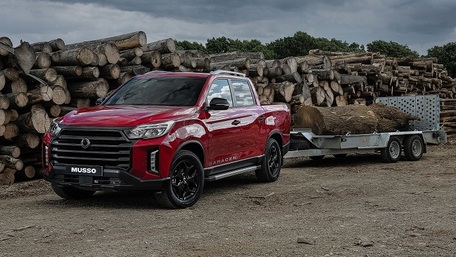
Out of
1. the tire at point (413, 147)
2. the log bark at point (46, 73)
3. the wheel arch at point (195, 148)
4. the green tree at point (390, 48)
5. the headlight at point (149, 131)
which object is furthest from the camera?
the green tree at point (390, 48)

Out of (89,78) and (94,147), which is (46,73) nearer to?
(89,78)

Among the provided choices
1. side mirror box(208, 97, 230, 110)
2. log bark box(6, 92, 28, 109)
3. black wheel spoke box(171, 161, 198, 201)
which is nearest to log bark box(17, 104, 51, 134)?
log bark box(6, 92, 28, 109)

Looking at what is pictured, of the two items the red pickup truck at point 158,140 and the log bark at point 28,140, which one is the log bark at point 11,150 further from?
the red pickup truck at point 158,140

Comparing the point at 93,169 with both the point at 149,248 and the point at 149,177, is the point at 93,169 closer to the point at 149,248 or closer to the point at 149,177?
the point at 149,177

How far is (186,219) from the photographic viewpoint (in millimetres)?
7762

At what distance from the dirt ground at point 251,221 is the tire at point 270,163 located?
0.19m

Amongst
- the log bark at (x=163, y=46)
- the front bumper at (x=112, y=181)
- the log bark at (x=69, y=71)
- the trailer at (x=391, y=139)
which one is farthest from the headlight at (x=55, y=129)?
the trailer at (x=391, y=139)

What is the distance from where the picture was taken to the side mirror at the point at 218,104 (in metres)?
9.22

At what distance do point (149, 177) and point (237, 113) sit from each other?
100.0 inches

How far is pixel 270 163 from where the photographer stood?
11.5 metres

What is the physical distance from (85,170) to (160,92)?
192cm

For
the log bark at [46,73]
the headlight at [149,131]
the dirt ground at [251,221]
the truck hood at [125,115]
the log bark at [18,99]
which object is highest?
the log bark at [46,73]

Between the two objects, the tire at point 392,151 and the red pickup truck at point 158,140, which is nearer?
the red pickup truck at point 158,140

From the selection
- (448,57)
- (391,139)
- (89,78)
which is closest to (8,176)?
(89,78)
